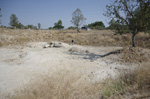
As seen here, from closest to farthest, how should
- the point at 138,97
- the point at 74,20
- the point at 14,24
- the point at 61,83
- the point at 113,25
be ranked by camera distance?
the point at 138,97, the point at 61,83, the point at 113,25, the point at 74,20, the point at 14,24

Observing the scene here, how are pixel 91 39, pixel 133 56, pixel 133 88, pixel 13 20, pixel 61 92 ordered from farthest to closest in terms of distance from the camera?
pixel 13 20 < pixel 91 39 < pixel 133 56 < pixel 133 88 < pixel 61 92

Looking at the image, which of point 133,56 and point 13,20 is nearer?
point 133,56

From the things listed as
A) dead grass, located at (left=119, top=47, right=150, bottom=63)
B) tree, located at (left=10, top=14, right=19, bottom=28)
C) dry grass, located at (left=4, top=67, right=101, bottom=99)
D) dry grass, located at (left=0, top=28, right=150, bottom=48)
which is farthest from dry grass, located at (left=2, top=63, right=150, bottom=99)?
tree, located at (left=10, top=14, right=19, bottom=28)

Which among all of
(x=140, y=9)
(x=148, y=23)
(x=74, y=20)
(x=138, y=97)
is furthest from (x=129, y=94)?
(x=74, y=20)

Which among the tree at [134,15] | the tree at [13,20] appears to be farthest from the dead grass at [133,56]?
the tree at [13,20]

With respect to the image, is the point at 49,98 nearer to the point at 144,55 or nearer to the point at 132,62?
the point at 132,62

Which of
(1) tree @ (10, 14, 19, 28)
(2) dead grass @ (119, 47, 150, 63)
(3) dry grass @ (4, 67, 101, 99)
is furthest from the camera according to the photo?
(1) tree @ (10, 14, 19, 28)

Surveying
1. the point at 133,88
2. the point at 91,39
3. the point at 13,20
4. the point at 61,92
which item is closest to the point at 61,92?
the point at 61,92

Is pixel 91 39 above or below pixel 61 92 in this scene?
above

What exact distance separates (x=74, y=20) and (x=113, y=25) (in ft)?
62.9

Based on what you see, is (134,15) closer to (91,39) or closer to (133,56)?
(133,56)

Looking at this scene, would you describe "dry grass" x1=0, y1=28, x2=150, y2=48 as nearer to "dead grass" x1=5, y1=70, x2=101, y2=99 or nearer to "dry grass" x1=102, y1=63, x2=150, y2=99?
"dry grass" x1=102, y1=63, x2=150, y2=99

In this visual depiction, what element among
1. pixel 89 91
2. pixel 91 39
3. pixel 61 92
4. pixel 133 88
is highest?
pixel 91 39

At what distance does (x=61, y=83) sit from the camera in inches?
98.7
